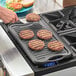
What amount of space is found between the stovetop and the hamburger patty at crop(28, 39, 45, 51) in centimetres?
5

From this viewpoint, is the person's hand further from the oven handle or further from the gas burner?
the oven handle

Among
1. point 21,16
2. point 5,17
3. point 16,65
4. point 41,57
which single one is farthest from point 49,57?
point 21,16

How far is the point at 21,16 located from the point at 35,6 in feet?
0.62

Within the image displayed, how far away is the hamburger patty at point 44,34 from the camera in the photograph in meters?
1.22

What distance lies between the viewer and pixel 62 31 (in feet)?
4.32

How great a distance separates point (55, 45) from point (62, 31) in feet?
0.57

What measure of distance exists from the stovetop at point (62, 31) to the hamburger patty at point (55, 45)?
56 millimetres

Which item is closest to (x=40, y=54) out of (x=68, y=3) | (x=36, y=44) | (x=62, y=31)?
(x=36, y=44)

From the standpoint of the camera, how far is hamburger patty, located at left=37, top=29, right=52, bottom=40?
1222 mm

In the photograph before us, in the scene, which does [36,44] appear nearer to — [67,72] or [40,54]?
[40,54]

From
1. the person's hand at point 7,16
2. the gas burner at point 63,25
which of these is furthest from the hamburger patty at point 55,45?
the person's hand at point 7,16

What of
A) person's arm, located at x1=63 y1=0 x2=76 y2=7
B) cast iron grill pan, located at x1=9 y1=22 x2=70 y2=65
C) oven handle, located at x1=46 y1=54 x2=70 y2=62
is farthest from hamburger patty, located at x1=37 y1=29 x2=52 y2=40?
person's arm, located at x1=63 y1=0 x2=76 y2=7

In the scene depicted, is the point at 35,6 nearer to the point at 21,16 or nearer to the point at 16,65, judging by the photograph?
the point at 21,16

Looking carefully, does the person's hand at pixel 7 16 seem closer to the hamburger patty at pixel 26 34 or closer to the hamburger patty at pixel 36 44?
the hamburger patty at pixel 26 34
